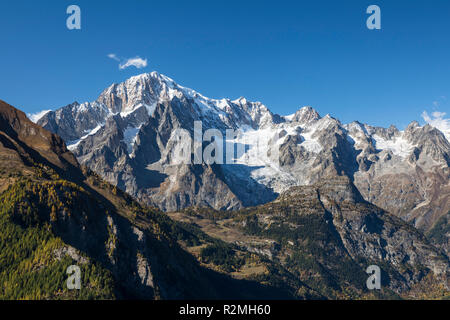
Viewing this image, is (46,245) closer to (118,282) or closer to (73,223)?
(73,223)

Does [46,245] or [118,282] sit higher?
[46,245]
